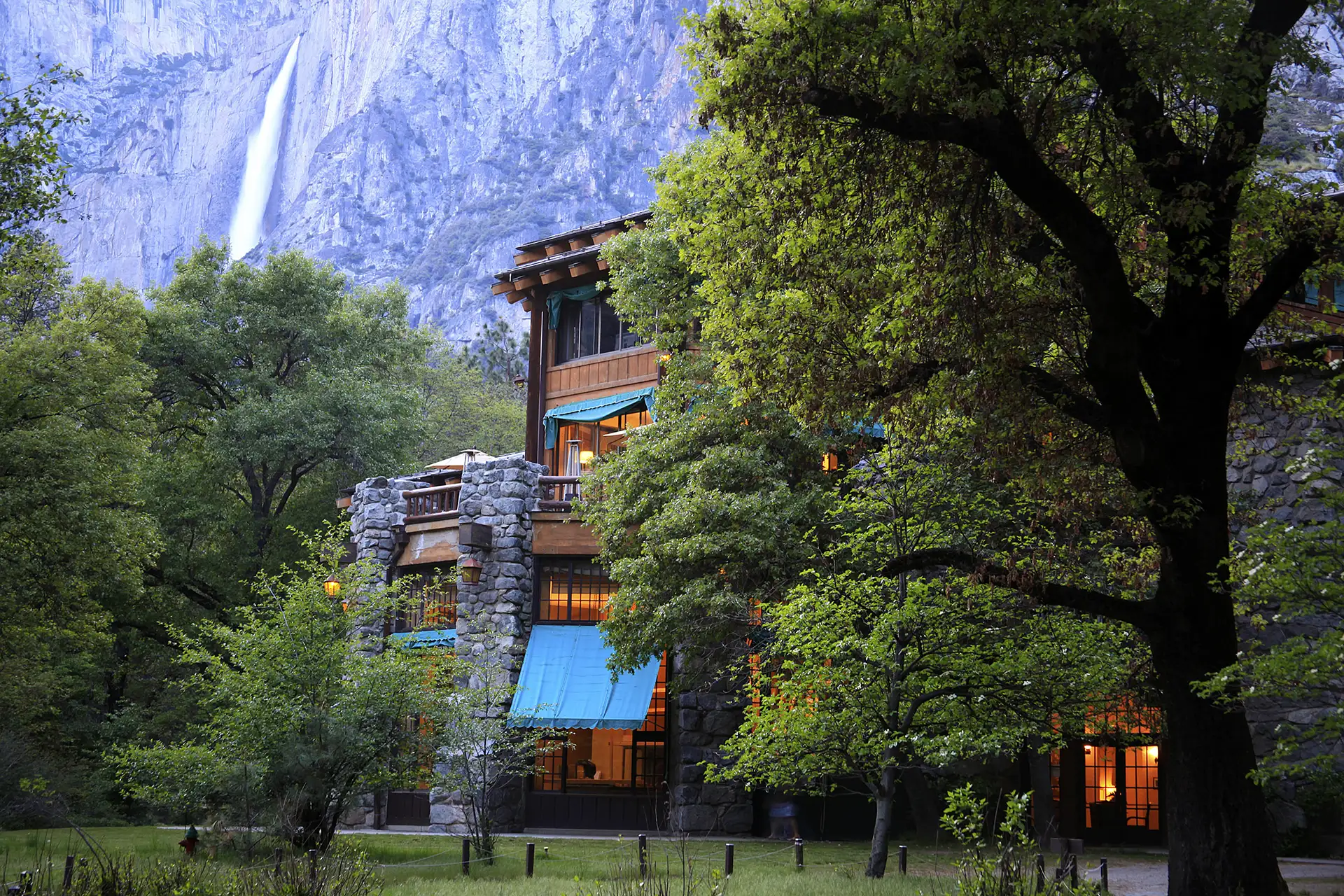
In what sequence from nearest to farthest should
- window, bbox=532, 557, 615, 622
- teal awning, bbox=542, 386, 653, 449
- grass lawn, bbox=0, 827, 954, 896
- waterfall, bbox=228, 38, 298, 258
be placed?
1. grass lawn, bbox=0, 827, 954, 896
2. window, bbox=532, 557, 615, 622
3. teal awning, bbox=542, 386, 653, 449
4. waterfall, bbox=228, 38, 298, 258

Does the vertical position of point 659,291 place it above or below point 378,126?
below

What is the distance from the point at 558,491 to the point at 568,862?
10.7 m

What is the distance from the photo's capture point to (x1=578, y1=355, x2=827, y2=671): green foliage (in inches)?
798

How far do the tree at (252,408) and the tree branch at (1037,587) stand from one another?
24551 mm

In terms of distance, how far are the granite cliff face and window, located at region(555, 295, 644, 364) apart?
367ft

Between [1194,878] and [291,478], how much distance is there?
97.8 ft

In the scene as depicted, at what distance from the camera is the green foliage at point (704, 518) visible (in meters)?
20.3

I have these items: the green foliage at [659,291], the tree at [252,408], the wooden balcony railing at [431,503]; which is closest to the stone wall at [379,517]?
the wooden balcony railing at [431,503]

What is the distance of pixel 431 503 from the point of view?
93.5 feet

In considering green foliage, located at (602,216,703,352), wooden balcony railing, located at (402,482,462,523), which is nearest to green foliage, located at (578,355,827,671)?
green foliage, located at (602,216,703,352)

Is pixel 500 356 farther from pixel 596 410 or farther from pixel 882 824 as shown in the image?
pixel 882 824

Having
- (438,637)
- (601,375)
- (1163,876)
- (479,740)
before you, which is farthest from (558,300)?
(1163,876)

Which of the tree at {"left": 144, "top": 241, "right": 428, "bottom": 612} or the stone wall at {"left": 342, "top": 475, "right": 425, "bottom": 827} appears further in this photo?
the tree at {"left": 144, "top": 241, "right": 428, "bottom": 612}

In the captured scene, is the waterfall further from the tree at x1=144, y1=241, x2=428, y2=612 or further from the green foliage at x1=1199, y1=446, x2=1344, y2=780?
the green foliage at x1=1199, y1=446, x2=1344, y2=780
